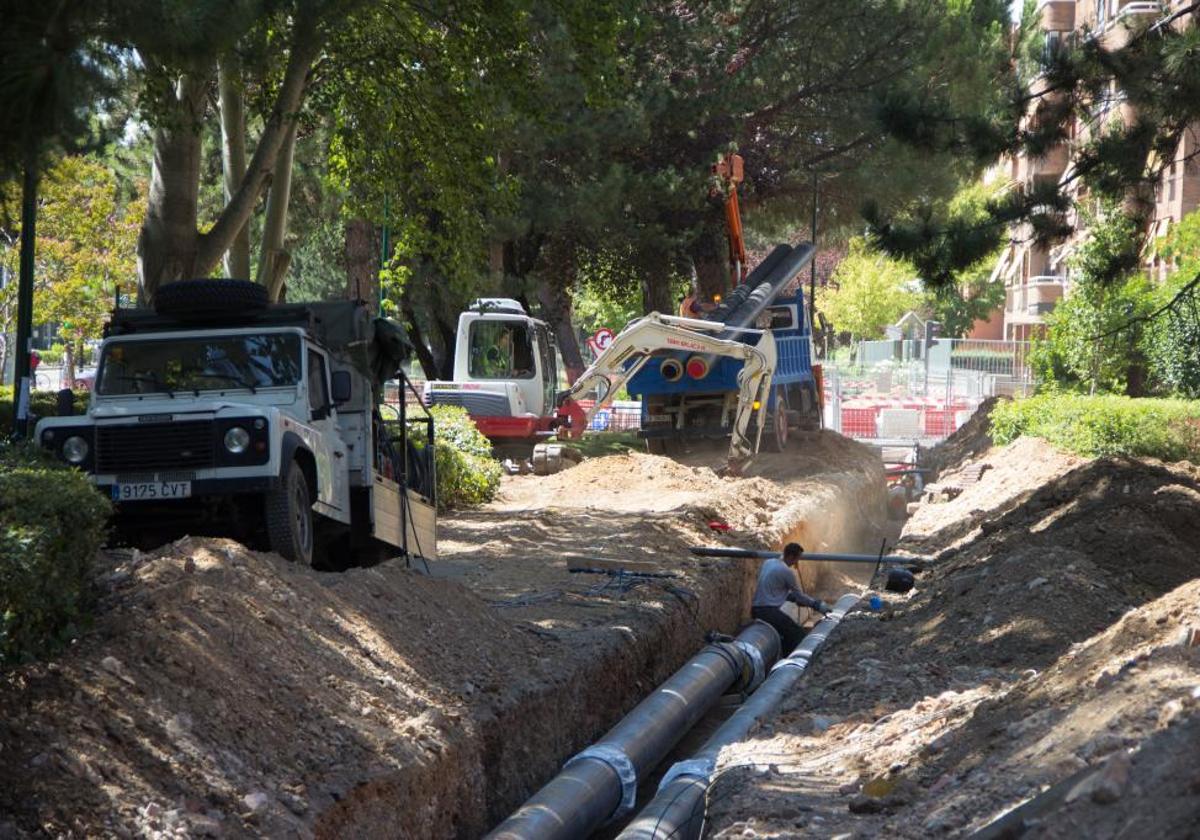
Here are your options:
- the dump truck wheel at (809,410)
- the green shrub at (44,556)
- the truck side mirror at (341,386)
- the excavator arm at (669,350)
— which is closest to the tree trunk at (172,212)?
the truck side mirror at (341,386)

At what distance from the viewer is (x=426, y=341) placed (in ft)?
123

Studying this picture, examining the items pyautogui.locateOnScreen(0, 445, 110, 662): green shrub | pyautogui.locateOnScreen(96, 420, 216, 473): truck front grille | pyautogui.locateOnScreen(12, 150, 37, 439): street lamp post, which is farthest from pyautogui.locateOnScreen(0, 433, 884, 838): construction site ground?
pyautogui.locateOnScreen(12, 150, 37, 439): street lamp post

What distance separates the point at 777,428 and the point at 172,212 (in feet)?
38.3

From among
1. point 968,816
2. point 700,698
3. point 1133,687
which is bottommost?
point 700,698

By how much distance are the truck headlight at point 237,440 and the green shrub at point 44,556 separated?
2.39 metres

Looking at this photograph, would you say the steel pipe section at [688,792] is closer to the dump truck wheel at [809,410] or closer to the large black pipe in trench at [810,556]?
the large black pipe in trench at [810,556]

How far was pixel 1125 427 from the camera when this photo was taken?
23.0 metres

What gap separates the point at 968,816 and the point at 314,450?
270 inches

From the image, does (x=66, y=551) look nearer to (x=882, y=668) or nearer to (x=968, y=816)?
(x=968, y=816)

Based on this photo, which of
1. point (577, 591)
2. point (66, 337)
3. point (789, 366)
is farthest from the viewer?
point (66, 337)

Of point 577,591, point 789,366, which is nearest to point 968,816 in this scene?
point 577,591

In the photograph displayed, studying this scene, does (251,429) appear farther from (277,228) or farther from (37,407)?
(277,228)

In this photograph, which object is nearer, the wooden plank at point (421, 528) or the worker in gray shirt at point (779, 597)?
the wooden plank at point (421, 528)

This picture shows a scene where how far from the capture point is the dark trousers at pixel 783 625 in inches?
588
